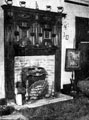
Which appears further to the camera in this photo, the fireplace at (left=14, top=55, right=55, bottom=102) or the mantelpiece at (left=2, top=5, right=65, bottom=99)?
the fireplace at (left=14, top=55, right=55, bottom=102)

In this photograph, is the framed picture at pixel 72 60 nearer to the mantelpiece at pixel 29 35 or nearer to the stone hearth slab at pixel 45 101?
the mantelpiece at pixel 29 35

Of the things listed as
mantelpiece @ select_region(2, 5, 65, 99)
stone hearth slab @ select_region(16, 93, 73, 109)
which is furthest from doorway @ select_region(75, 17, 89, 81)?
stone hearth slab @ select_region(16, 93, 73, 109)

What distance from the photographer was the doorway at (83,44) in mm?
6277

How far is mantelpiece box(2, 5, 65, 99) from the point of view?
461cm

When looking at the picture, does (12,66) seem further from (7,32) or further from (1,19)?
(1,19)


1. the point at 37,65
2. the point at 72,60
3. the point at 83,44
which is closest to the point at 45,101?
the point at 37,65

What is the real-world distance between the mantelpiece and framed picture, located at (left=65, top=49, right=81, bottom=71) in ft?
1.10

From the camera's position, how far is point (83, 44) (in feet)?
21.0

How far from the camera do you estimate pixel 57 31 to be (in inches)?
218

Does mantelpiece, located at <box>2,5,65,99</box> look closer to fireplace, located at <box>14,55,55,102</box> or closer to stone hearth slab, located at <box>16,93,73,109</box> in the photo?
fireplace, located at <box>14,55,55,102</box>

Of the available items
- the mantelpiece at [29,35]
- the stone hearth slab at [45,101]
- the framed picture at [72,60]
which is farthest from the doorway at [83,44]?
the stone hearth slab at [45,101]

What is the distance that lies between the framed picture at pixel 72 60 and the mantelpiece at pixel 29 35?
34cm

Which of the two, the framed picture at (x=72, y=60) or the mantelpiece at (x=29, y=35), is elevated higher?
the mantelpiece at (x=29, y=35)

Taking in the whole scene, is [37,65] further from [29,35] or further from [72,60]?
[72,60]
